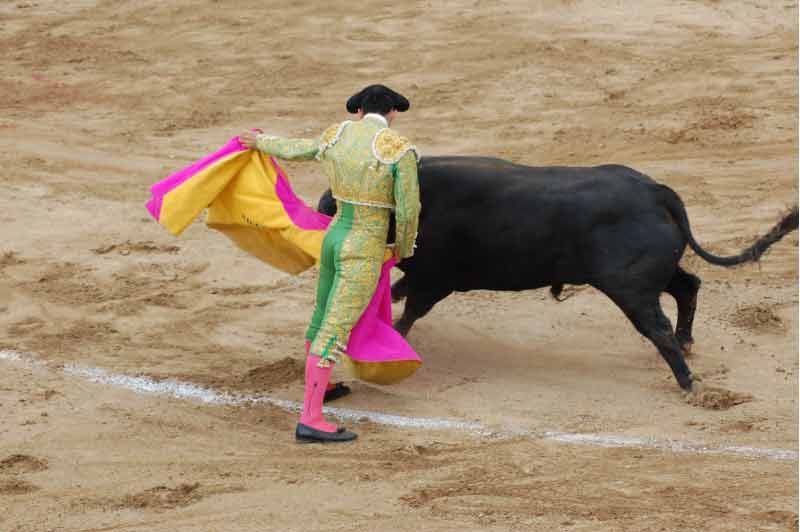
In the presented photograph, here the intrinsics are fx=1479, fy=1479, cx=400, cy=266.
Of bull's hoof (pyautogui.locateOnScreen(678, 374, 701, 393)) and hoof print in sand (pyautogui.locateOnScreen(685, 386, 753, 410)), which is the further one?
bull's hoof (pyautogui.locateOnScreen(678, 374, 701, 393))

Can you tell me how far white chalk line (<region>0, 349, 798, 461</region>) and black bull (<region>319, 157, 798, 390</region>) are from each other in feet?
2.22

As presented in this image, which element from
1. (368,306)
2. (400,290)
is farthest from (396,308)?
(368,306)

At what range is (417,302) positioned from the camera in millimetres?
7348

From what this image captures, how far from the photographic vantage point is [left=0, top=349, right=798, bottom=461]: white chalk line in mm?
6250

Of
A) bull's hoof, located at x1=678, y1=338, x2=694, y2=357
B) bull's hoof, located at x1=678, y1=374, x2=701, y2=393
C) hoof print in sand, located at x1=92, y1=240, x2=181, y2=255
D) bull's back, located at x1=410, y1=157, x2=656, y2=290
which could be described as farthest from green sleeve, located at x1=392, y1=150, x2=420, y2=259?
hoof print in sand, located at x1=92, y1=240, x2=181, y2=255

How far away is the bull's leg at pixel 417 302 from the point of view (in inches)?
287

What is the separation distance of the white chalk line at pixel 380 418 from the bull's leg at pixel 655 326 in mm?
628

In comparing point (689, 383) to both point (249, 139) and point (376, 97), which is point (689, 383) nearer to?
point (376, 97)

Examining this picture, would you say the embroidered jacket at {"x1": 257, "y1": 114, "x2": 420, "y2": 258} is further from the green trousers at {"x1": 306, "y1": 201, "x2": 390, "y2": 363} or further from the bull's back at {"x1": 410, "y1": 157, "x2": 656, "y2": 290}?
the bull's back at {"x1": 410, "y1": 157, "x2": 656, "y2": 290}

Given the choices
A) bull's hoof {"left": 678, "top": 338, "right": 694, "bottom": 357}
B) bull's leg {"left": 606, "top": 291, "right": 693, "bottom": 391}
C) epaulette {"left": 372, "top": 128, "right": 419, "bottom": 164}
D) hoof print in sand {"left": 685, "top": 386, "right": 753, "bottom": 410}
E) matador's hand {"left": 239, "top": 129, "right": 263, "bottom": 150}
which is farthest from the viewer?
bull's hoof {"left": 678, "top": 338, "right": 694, "bottom": 357}

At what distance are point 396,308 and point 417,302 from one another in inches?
31.9

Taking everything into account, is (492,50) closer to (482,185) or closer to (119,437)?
(482,185)

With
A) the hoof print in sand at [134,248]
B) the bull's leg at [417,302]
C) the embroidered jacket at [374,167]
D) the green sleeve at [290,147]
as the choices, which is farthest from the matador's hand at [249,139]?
the hoof print in sand at [134,248]

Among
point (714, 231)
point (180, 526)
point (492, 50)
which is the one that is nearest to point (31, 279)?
point (180, 526)
